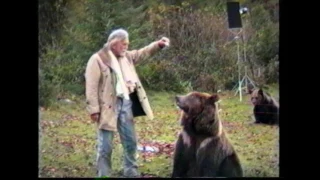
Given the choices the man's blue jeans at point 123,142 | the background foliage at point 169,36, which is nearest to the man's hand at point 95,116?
the man's blue jeans at point 123,142

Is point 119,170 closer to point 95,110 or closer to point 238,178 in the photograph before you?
point 95,110

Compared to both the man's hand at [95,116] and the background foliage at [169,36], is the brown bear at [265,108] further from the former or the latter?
the man's hand at [95,116]

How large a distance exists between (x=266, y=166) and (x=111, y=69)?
65.0 inches

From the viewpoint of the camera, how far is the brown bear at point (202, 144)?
589 cm

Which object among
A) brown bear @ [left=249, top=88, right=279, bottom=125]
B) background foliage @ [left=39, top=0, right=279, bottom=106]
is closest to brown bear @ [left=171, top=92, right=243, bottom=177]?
background foliage @ [left=39, top=0, right=279, bottom=106]

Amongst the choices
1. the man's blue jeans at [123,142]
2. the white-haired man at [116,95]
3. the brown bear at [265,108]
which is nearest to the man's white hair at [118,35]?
the white-haired man at [116,95]

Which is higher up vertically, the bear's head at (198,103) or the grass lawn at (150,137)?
the bear's head at (198,103)

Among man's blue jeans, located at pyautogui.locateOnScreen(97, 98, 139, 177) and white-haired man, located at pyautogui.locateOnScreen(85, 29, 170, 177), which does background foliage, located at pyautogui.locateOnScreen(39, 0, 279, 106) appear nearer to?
white-haired man, located at pyautogui.locateOnScreen(85, 29, 170, 177)

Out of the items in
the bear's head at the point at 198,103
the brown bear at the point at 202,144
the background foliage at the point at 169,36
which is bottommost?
the brown bear at the point at 202,144

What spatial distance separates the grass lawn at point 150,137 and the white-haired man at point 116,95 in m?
0.06

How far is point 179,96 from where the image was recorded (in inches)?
233
